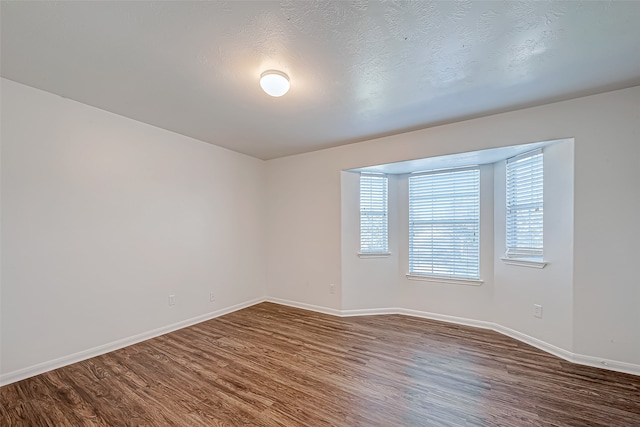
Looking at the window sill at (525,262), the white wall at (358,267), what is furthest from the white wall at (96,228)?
the window sill at (525,262)

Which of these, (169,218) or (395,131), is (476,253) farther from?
(169,218)

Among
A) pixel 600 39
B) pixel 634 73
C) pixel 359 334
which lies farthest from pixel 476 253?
Result: pixel 600 39

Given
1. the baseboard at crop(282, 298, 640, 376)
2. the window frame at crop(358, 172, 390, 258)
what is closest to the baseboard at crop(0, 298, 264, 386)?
the baseboard at crop(282, 298, 640, 376)

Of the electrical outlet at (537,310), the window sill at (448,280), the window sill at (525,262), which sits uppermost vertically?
the window sill at (525,262)

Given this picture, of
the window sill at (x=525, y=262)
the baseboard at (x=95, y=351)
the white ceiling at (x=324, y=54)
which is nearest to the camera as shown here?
the white ceiling at (x=324, y=54)

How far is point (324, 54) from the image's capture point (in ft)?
6.04

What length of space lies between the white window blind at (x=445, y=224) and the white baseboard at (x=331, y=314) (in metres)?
0.62

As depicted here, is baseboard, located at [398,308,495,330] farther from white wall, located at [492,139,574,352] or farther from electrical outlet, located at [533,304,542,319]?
electrical outlet, located at [533,304,542,319]

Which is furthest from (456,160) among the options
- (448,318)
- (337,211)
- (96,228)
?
(96,228)

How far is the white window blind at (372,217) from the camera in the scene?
397cm

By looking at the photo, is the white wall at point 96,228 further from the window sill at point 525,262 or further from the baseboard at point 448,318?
the window sill at point 525,262

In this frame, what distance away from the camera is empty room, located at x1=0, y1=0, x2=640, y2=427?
1.71m

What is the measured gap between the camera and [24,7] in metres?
1.48

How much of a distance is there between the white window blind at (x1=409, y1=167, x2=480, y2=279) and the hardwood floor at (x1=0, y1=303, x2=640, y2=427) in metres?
0.93
